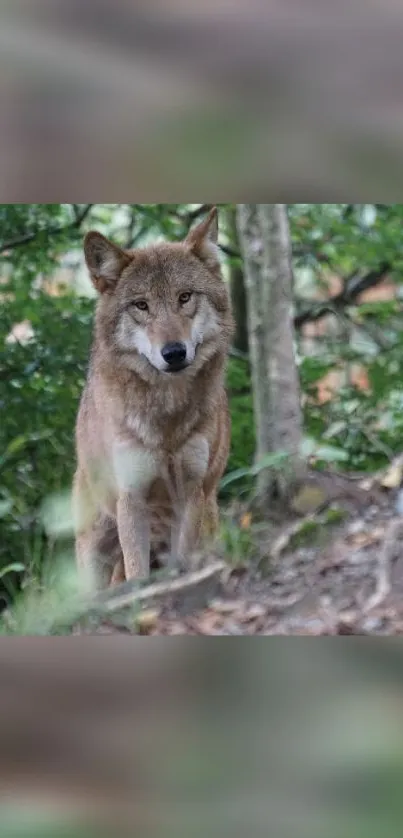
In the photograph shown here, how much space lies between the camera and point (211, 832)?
1.56 meters

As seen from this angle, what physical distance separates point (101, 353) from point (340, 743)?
1.31 metres

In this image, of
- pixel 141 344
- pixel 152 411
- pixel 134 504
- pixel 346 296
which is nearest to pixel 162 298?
pixel 141 344

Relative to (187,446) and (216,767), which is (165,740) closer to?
(216,767)

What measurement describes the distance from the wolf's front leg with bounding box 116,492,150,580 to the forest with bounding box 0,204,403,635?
0.50 feet

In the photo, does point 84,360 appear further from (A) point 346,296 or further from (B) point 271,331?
(A) point 346,296

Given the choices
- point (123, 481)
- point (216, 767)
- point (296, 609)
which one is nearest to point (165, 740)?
point (216, 767)

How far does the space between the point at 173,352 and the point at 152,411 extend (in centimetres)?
20

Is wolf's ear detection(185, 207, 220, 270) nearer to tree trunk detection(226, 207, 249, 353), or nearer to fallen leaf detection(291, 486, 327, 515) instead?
tree trunk detection(226, 207, 249, 353)

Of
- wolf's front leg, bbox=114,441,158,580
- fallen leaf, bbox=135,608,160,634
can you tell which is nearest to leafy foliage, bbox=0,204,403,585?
wolf's front leg, bbox=114,441,158,580

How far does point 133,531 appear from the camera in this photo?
8.50 ft

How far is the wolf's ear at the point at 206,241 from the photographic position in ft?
8.40

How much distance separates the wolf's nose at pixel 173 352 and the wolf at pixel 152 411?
0.05 m
